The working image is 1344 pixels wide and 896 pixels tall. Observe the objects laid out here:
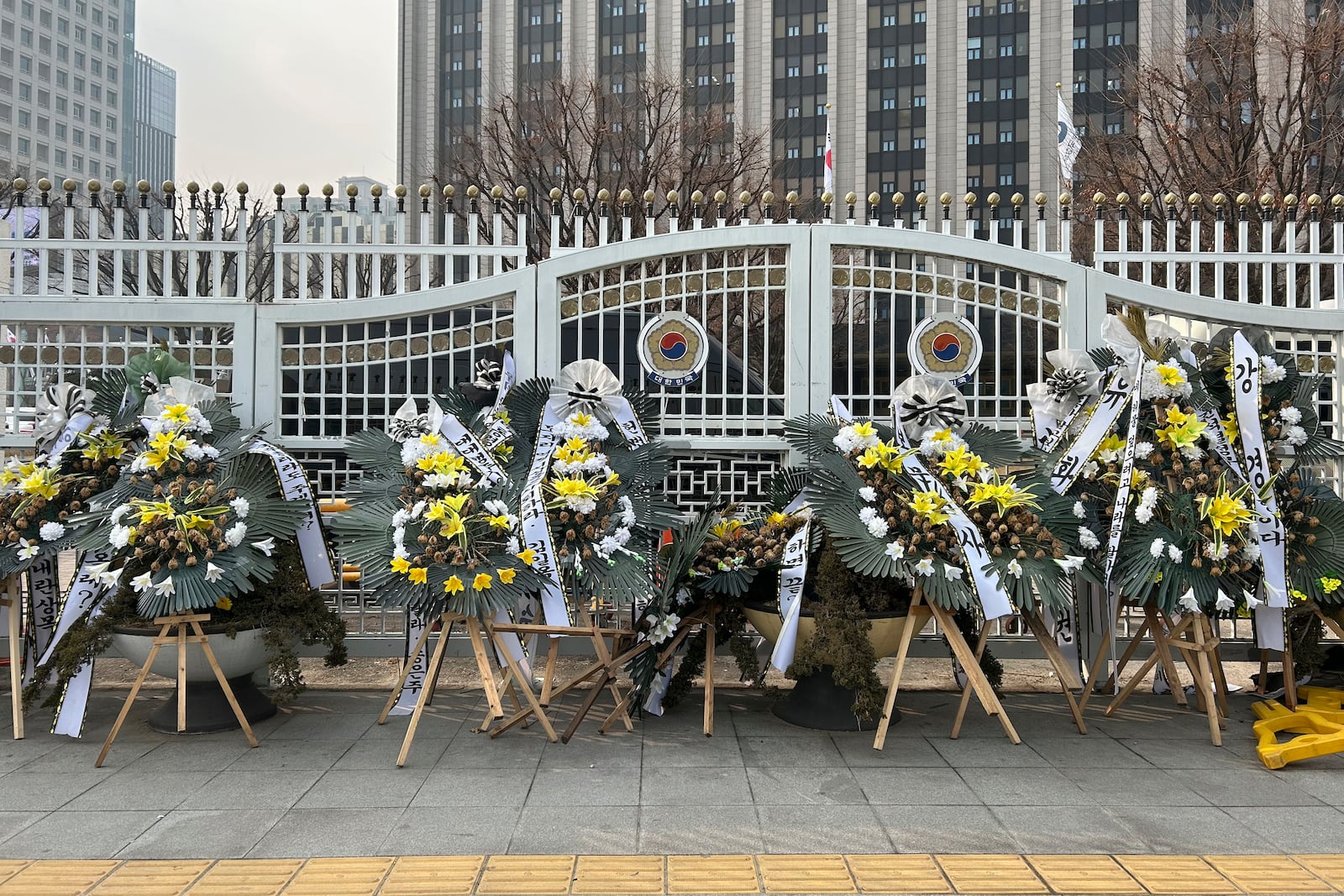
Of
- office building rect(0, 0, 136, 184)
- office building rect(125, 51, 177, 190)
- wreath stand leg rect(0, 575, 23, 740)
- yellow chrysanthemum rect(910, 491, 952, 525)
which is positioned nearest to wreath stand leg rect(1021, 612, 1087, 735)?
yellow chrysanthemum rect(910, 491, 952, 525)

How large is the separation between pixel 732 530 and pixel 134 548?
278cm

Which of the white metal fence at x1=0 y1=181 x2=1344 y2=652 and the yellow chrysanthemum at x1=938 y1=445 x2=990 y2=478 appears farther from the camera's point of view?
the white metal fence at x1=0 y1=181 x2=1344 y2=652

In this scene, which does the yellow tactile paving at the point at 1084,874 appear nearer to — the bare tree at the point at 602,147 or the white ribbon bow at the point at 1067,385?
the white ribbon bow at the point at 1067,385

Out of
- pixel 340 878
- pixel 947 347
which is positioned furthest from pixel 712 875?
pixel 947 347

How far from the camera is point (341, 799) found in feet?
13.0

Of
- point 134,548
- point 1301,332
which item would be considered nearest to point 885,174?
point 1301,332

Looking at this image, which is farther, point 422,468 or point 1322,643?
point 1322,643

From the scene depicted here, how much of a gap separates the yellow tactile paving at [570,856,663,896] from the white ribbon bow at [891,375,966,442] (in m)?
2.54

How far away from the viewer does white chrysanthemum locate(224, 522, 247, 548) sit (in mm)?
4539

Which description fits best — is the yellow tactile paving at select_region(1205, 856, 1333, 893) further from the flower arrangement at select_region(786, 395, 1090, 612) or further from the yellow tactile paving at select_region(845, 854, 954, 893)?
the flower arrangement at select_region(786, 395, 1090, 612)

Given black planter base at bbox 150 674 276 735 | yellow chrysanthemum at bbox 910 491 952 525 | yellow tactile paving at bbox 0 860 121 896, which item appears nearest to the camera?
yellow tactile paving at bbox 0 860 121 896

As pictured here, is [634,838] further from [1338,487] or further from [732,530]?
[1338,487]

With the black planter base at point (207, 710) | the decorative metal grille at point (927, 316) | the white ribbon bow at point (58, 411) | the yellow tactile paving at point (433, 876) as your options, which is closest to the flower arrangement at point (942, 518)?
the decorative metal grille at point (927, 316)

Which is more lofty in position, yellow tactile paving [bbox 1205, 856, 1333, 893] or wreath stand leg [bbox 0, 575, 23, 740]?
wreath stand leg [bbox 0, 575, 23, 740]
